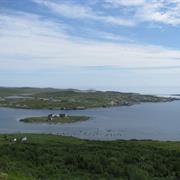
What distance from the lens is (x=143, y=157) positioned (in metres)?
38.6

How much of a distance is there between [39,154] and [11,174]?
12.9 meters

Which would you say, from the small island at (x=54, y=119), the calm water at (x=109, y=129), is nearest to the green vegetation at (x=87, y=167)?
the calm water at (x=109, y=129)

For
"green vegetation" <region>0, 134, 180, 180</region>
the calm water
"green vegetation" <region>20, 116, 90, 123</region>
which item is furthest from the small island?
"green vegetation" <region>0, 134, 180, 180</region>

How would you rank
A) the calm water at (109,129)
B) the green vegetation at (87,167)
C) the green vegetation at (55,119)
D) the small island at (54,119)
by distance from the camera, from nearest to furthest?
1. the green vegetation at (87,167)
2. the calm water at (109,129)
3. the green vegetation at (55,119)
4. the small island at (54,119)

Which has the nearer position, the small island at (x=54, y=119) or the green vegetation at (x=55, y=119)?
the green vegetation at (x=55, y=119)

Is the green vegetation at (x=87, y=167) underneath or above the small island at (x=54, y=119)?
above

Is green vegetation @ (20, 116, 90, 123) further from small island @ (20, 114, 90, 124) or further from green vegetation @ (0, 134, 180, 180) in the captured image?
green vegetation @ (0, 134, 180, 180)

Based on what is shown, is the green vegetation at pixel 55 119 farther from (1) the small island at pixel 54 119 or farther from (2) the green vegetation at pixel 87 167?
(2) the green vegetation at pixel 87 167

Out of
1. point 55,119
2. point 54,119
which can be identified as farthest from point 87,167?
point 54,119

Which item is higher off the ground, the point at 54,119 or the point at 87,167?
the point at 87,167

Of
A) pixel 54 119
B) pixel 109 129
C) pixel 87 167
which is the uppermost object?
pixel 87 167

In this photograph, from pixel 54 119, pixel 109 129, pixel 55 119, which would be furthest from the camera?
pixel 54 119

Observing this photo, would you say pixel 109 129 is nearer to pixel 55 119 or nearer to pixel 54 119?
pixel 55 119

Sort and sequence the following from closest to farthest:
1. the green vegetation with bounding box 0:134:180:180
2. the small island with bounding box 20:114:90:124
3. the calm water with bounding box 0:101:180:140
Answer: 1. the green vegetation with bounding box 0:134:180:180
2. the calm water with bounding box 0:101:180:140
3. the small island with bounding box 20:114:90:124
